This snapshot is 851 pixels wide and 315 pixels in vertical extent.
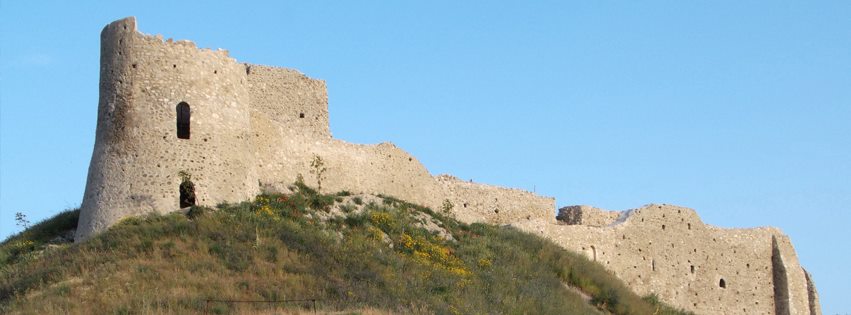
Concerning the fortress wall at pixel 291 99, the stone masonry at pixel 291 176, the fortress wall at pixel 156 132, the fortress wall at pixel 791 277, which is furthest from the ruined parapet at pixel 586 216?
the fortress wall at pixel 156 132

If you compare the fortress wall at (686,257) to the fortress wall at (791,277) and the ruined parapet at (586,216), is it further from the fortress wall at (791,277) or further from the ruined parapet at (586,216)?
the ruined parapet at (586,216)

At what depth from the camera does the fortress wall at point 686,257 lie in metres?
42.1

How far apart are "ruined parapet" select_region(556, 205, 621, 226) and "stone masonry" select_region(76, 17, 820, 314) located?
0.05 m

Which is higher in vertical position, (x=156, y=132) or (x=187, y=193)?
(x=156, y=132)

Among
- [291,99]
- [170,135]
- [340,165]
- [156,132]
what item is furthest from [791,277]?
[156,132]

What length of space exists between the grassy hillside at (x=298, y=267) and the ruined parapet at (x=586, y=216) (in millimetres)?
8629

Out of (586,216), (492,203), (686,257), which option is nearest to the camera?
(492,203)

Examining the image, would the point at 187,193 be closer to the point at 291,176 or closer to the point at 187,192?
the point at 187,192

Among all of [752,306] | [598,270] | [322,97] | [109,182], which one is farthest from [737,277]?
[109,182]

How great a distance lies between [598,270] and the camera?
36.3 meters

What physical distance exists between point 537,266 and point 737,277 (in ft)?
48.4

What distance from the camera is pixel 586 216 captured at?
4497 cm

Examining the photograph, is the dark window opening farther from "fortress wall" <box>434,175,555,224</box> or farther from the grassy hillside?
"fortress wall" <box>434,175,555,224</box>

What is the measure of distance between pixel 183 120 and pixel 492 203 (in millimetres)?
13970
